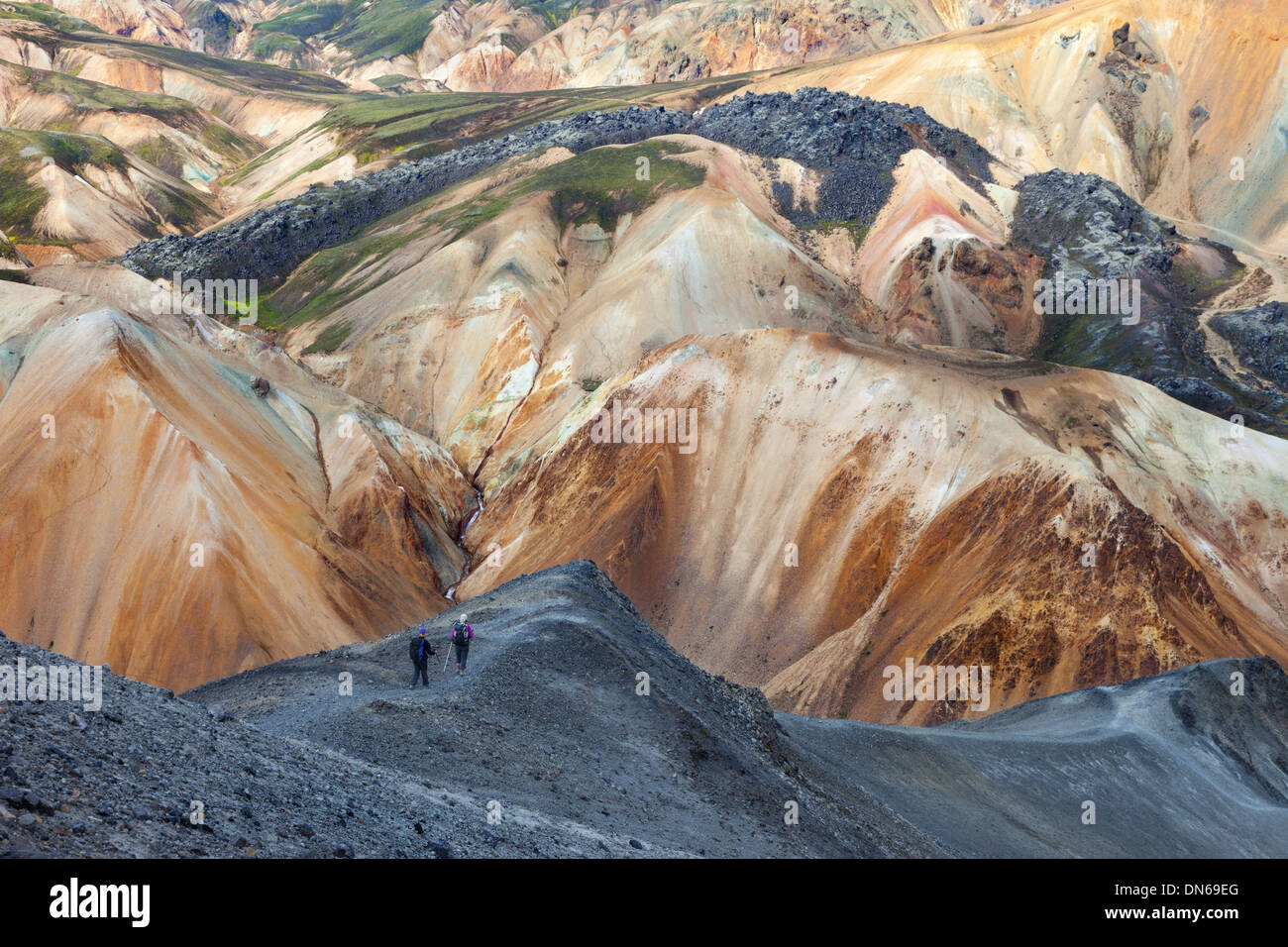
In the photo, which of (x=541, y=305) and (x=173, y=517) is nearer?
(x=173, y=517)

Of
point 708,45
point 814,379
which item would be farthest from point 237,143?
point 814,379

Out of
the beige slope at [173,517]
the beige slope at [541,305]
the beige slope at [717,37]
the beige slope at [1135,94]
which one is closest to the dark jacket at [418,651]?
the beige slope at [173,517]

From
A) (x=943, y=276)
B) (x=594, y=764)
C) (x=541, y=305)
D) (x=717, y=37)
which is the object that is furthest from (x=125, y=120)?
(x=594, y=764)

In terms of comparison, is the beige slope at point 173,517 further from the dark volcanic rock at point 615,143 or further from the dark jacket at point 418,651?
the dark volcanic rock at point 615,143

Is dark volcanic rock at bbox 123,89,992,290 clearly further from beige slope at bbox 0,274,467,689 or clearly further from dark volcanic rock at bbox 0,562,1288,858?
dark volcanic rock at bbox 0,562,1288,858

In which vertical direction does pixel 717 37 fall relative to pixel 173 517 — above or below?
above

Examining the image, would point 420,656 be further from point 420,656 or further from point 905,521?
point 905,521

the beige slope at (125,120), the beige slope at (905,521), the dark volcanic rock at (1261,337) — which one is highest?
the beige slope at (125,120)
